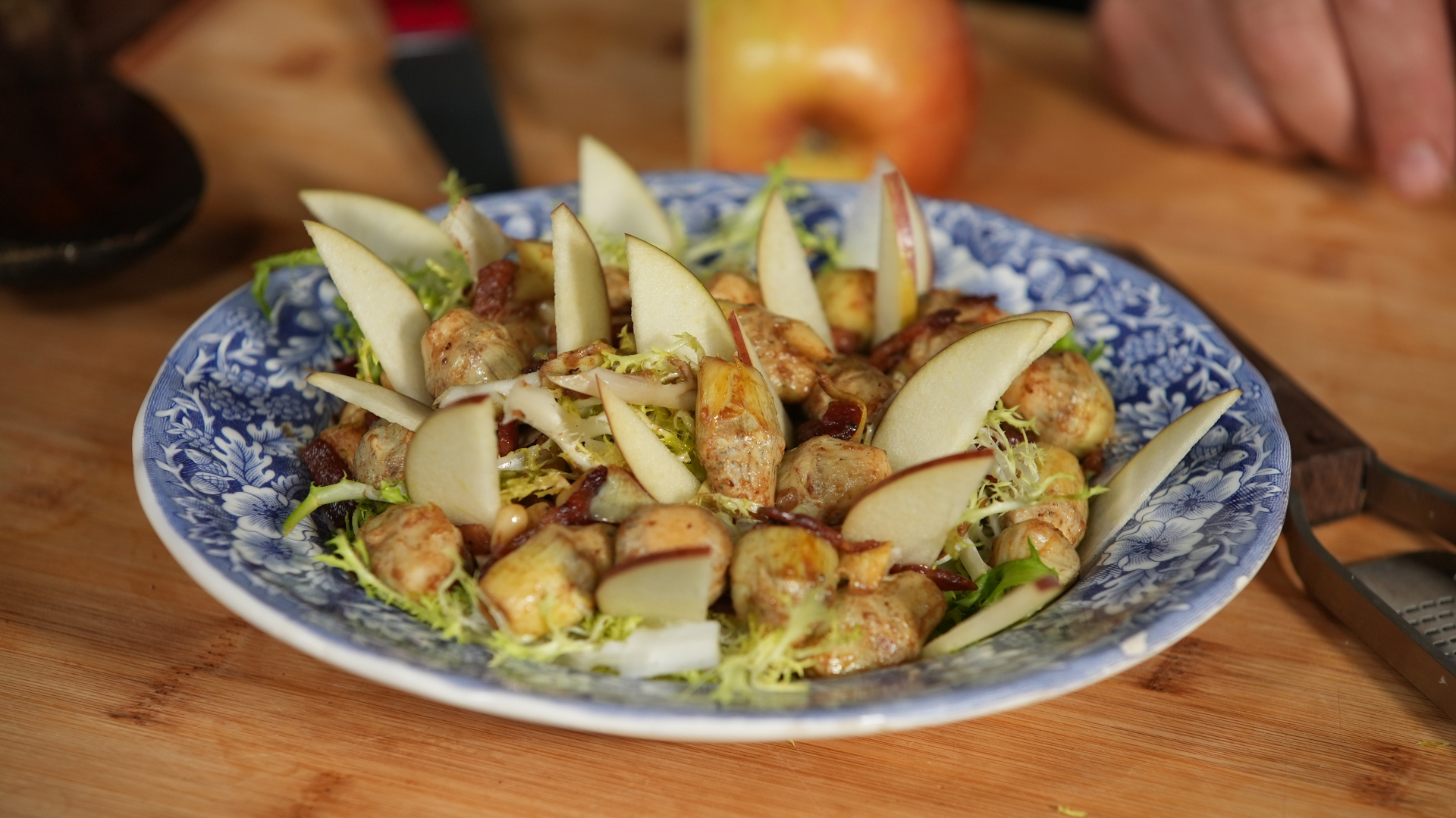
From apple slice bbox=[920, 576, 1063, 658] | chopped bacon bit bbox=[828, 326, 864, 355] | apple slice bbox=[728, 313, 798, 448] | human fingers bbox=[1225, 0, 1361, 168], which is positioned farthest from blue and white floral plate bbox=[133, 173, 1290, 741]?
human fingers bbox=[1225, 0, 1361, 168]

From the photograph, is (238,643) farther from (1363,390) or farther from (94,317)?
(1363,390)

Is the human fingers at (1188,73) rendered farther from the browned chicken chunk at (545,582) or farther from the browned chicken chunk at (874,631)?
the browned chicken chunk at (545,582)

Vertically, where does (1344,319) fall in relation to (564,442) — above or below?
below

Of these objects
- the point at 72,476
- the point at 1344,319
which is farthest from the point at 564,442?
the point at 1344,319

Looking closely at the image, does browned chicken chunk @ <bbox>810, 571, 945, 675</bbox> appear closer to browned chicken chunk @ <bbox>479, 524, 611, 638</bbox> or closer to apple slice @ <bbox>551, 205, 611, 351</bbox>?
browned chicken chunk @ <bbox>479, 524, 611, 638</bbox>

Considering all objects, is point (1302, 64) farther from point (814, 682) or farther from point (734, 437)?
point (814, 682)
